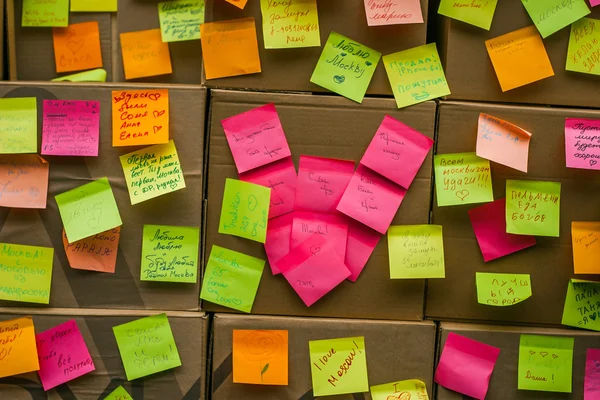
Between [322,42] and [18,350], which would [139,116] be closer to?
[322,42]

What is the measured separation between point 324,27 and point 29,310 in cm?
73

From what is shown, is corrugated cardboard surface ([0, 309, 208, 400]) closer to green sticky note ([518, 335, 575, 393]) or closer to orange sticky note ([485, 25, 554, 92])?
green sticky note ([518, 335, 575, 393])

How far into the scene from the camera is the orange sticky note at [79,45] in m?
1.04

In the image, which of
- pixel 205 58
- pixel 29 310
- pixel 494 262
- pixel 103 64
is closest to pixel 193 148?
pixel 205 58

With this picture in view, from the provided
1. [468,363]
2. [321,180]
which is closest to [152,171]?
[321,180]

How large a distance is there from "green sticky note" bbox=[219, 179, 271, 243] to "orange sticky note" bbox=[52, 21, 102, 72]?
39 centimetres

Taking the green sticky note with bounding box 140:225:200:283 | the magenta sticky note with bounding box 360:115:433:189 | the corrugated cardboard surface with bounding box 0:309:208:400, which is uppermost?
the magenta sticky note with bounding box 360:115:433:189

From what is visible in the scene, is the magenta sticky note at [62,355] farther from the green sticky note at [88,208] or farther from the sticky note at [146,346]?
the green sticky note at [88,208]

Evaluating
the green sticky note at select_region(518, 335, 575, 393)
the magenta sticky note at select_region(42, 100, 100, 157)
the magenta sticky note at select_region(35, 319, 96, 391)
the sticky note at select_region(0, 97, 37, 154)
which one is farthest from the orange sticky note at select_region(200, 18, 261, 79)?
the green sticky note at select_region(518, 335, 575, 393)

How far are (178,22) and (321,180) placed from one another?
0.40m

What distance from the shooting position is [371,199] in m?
0.93

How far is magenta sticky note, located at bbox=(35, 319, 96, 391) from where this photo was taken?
93cm

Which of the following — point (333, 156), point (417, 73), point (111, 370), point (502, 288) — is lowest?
point (111, 370)

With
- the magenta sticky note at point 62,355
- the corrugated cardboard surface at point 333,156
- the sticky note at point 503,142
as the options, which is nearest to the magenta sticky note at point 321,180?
the corrugated cardboard surface at point 333,156
